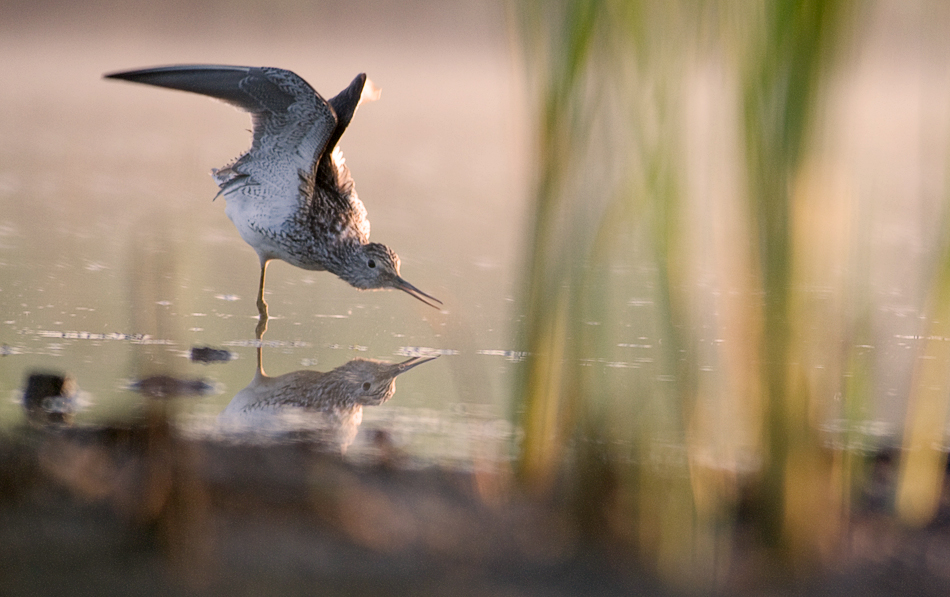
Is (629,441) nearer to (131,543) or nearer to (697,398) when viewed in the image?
(697,398)

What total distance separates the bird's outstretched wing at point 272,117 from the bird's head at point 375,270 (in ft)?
1.33

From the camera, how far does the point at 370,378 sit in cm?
306

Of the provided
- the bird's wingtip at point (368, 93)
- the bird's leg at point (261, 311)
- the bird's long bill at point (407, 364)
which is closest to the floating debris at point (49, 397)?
the bird's long bill at point (407, 364)

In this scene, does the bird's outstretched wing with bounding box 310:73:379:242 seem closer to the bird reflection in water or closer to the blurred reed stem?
the bird reflection in water

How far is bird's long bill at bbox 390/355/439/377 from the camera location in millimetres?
3164

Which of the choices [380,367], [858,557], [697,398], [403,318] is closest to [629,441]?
[697,398]

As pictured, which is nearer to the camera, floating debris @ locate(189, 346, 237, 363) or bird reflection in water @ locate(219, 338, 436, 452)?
bird reflection in water @ locate(219, 338, 436, 452)

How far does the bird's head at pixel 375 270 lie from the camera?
14.7 ft

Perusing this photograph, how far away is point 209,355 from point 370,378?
55cm

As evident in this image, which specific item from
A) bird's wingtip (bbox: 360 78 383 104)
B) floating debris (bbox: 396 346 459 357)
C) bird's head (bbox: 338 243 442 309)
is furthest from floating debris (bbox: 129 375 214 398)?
bird's wingtip (bbox: 360 78 383 104)

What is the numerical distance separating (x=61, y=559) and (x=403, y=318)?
2.67m

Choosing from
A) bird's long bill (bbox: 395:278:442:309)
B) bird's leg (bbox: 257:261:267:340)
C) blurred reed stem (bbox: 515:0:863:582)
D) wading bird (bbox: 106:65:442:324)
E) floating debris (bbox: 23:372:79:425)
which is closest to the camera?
blurred reed stem (bbox: 515:0:863:582)

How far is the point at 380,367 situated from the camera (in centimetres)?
320

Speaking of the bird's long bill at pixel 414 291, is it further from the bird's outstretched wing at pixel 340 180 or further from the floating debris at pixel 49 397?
the floating debris at pixel 49 397
